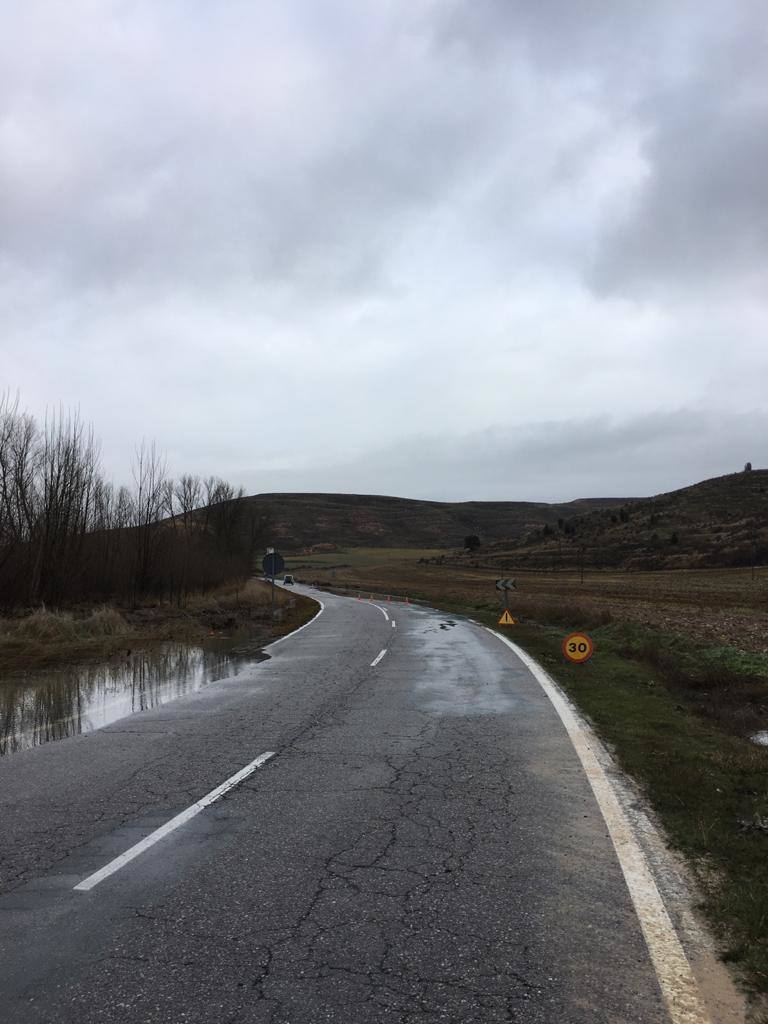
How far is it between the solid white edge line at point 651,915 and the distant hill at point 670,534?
2692 inches

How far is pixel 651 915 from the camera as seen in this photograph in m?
3.85

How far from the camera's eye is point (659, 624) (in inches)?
872

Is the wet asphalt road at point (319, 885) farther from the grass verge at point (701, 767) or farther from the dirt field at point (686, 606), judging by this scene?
the dirt field at point (686, 606)

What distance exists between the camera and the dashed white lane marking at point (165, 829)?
4.37 meters

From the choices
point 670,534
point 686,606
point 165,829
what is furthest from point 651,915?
point 670,534

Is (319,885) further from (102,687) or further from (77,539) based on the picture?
(77,539)

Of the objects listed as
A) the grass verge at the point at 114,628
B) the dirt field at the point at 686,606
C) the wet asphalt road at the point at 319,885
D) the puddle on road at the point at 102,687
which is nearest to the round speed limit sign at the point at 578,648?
the dirt field at the point at 686,606

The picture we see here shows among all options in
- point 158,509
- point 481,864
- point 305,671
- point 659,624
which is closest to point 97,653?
point 305,671

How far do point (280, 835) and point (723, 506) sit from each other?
107 metres

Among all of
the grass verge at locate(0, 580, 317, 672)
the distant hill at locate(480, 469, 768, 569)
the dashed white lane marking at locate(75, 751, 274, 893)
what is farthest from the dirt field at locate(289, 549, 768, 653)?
the dashed white lane marking at locate(75, 751, 274, 893)

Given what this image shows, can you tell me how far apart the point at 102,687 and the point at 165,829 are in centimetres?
804

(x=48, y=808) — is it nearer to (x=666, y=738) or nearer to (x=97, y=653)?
(x=666, y=738)

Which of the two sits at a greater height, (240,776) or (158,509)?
(158,509)

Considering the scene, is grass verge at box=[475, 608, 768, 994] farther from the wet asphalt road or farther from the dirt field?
the dirt field
